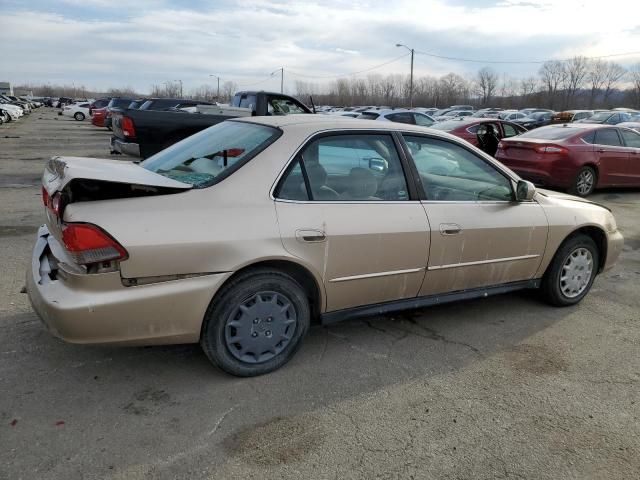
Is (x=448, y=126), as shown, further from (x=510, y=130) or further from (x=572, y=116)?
(x=572, y=116)

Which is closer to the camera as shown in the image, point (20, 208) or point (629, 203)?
point (20, 208)

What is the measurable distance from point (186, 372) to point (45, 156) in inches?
590

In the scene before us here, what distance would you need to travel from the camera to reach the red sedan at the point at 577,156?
32.7 feet

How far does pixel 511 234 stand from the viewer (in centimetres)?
402

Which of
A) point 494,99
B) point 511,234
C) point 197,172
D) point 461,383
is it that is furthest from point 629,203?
point 494,99

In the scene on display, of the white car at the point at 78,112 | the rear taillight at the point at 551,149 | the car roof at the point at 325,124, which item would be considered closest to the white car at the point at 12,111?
the white car at the point at 78,112

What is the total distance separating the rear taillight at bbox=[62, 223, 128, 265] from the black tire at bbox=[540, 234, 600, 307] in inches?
137

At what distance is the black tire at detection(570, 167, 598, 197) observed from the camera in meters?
10.2

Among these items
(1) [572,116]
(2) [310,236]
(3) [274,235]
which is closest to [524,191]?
(2) [310,236]

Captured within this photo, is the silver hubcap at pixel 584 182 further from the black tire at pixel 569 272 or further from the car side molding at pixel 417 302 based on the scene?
the car side molding at pixel 417 302

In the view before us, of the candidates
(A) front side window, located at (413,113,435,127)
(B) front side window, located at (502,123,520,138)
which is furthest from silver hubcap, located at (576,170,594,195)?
(A) front side window, located at (413,113,435,127)

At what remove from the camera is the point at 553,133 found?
420 inches

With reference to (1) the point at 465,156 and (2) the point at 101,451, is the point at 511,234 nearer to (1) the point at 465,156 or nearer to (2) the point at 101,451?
(1) the point at 465,156

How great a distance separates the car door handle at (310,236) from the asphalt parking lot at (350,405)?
863mm
